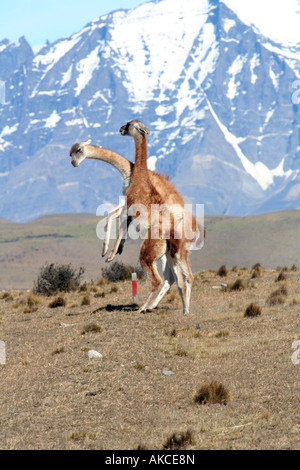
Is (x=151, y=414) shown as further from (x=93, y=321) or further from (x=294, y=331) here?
(x=93, y=321)

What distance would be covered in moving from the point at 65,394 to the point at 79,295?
53.0 ft

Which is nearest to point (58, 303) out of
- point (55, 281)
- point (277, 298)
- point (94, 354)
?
point (55, 281)

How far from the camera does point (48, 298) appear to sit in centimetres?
2973

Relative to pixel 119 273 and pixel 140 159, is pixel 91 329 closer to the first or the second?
pixel 140 159

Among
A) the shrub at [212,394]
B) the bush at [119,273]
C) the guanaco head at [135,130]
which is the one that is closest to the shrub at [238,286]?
the guanaco head at [135,130]

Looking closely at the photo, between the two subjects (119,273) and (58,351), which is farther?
(119,273)

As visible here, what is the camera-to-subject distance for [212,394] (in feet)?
40.0

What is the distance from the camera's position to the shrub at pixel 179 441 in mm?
10094

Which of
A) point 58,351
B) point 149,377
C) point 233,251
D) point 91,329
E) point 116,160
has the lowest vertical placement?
point 149,377

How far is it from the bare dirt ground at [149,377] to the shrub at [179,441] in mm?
76

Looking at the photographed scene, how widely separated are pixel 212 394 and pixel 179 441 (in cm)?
211

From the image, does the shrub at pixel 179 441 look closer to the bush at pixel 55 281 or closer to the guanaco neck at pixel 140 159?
the guanaco neck at pixel 140 159

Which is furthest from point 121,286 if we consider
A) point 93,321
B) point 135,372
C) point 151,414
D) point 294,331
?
point 151,414
